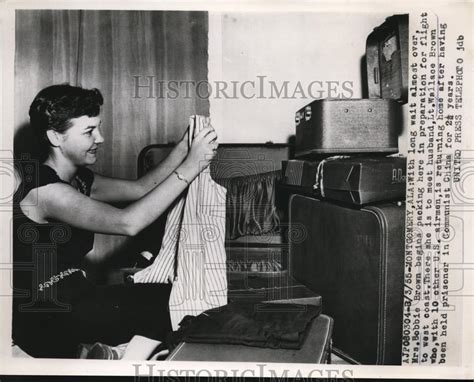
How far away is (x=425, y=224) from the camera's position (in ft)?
3.70

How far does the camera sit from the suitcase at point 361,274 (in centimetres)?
101

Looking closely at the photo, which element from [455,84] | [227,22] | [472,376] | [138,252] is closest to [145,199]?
[138,252]

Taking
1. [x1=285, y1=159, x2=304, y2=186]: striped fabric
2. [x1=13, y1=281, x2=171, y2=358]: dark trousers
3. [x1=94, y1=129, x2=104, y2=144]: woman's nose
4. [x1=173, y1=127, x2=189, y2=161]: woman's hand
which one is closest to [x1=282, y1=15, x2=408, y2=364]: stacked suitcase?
[x1=285, y1=159, x2=304, y2=186]: striped fabric

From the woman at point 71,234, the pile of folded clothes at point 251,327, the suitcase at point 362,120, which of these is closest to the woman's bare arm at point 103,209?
the woman at point 71,234

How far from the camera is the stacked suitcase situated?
3.32ft

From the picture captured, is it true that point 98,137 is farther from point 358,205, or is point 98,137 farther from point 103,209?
point 358,205

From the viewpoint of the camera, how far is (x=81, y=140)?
1.21 meters

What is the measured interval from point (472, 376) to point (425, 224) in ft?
1.26

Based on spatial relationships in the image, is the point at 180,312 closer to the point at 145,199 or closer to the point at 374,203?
the point at 145,199

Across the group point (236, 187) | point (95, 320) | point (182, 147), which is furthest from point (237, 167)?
point (95, 320)

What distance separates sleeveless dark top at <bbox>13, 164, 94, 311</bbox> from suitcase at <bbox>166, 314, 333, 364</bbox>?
370mm

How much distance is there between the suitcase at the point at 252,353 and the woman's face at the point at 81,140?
553 millimetres

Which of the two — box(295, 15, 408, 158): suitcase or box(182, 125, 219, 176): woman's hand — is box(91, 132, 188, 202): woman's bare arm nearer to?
box(182, 125, 219, 176): woman's hand

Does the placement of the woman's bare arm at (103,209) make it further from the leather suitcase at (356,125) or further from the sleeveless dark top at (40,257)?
the leather suitcase at (356,125)
